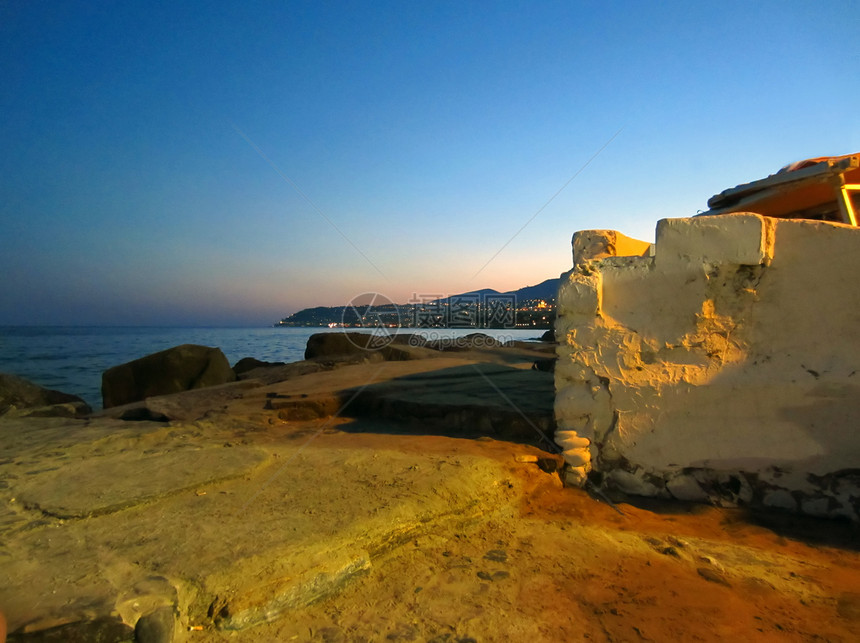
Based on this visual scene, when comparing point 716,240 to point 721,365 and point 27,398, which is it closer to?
point 721,365

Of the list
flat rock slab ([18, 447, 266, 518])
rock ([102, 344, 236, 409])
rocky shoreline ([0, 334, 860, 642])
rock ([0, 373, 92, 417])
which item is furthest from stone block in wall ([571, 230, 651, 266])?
rock ([102, 344, 236, 409])

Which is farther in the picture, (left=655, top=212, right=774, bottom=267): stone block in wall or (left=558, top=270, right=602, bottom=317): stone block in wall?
(left=558, top=270, right=602, bottom=317): stone block in wall

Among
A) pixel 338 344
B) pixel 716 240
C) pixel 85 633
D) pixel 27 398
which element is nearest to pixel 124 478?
pixel 85 633

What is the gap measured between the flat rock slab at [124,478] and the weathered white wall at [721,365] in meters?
2.26

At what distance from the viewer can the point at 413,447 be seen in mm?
3531

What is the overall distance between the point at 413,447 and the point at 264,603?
1956mm

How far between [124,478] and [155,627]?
1.41 meters

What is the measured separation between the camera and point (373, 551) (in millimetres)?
2045

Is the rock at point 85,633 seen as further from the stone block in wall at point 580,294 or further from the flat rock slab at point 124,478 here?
the stone block in wall at point 580,294

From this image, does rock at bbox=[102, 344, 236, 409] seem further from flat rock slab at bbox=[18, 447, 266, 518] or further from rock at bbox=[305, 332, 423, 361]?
flat rock slab at bbox=[18, 447, 266, 518]

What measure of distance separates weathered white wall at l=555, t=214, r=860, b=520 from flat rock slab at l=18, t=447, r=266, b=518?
226cm

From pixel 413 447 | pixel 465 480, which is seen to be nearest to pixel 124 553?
pixel 465 480

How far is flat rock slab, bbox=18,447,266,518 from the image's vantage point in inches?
88.0

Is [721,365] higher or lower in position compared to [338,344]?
higher
